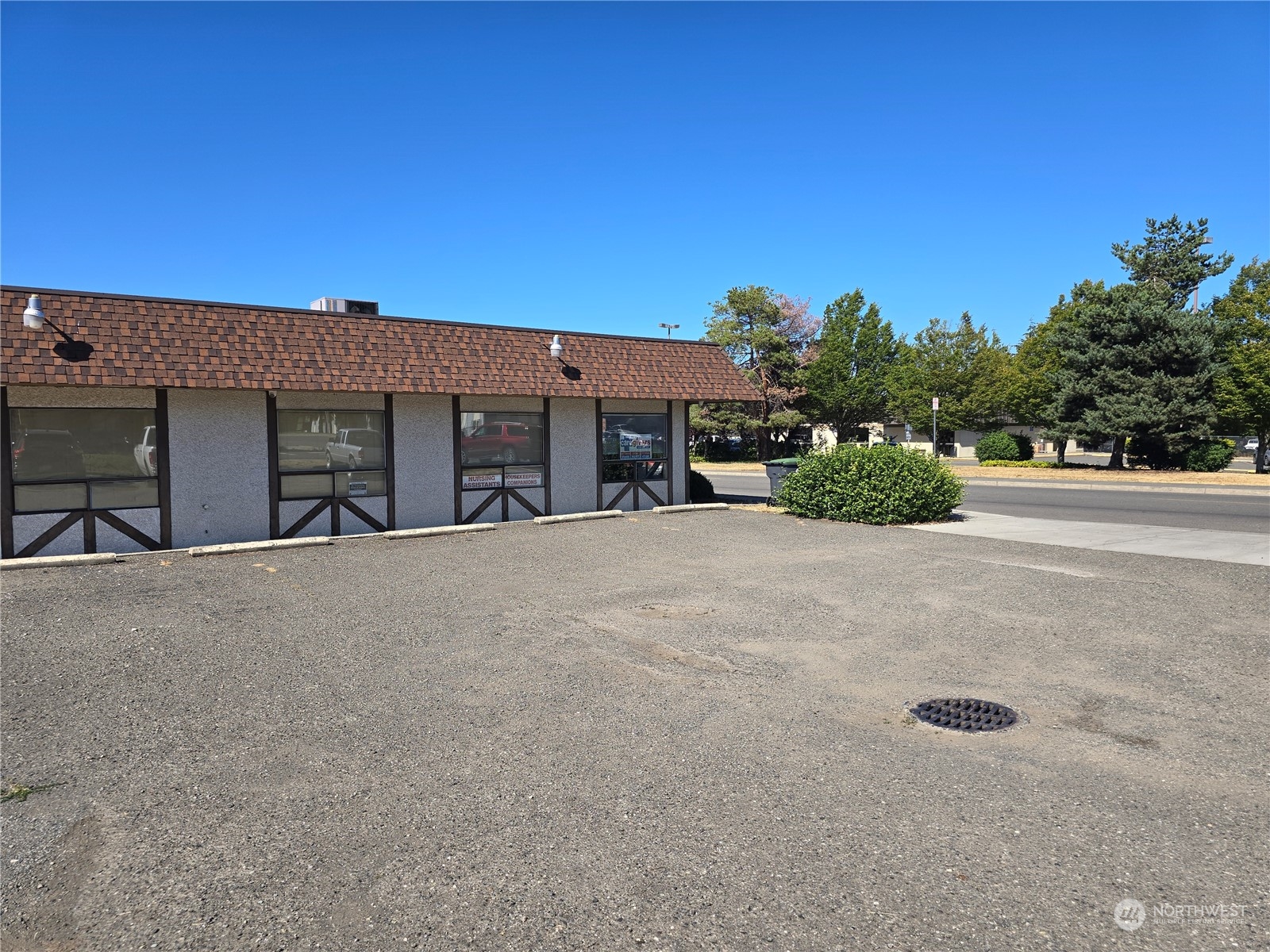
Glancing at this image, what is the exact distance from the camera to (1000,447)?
3938cm

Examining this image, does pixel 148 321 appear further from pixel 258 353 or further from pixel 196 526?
pixel 196 526

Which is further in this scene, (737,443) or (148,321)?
(737,443)

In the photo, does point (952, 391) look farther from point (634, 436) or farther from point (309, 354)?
point (309, 354)

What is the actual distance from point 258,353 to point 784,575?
8.52 meters

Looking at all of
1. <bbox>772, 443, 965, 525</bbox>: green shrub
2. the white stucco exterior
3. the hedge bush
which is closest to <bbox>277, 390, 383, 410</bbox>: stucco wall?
the white stucco exterior

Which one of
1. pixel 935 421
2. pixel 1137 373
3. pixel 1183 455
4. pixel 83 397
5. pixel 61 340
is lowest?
pixel 1183 455

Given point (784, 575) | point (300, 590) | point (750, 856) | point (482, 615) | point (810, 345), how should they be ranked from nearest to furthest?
1. point (750, 856)
2. point (482, 615)
3. point (300, 590)
4. point (784, 575)
5. point (810, 345)

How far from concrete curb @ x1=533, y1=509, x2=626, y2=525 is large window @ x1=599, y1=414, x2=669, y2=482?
0.96 meters

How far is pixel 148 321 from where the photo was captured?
12.1m

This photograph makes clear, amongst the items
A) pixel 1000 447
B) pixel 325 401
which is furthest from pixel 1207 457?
pixel 325 401

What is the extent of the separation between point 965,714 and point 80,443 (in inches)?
471

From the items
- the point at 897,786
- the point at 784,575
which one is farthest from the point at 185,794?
the point at 784,575

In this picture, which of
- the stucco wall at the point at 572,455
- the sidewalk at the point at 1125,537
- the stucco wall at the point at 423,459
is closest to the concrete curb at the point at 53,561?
the stucco wall at the point at 423,459

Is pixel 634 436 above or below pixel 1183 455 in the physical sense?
above
